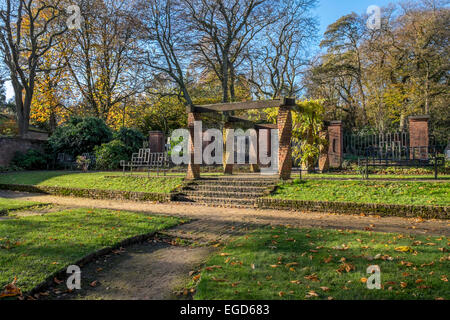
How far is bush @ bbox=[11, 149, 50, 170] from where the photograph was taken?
2028 centimetres

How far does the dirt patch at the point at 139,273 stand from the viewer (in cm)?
341

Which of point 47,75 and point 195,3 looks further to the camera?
point 47,75

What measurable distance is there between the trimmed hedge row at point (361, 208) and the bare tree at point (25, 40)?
19160mm

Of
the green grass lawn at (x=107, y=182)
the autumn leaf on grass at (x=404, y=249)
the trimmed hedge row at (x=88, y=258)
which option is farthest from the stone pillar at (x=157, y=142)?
the autumn leaf on grass at (x=404, y=249)

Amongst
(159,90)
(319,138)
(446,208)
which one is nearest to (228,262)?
(446,208)

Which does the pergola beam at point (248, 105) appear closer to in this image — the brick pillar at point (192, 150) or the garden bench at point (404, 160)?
the brick pillar at point (192, 150)

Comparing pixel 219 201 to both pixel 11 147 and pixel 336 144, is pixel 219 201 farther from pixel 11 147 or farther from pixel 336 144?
pixel 11 147

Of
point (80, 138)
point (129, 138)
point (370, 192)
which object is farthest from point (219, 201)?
point (80, 138)

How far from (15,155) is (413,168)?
23229 mm

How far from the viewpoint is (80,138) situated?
67.5ft

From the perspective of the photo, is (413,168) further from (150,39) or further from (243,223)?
(150,39)

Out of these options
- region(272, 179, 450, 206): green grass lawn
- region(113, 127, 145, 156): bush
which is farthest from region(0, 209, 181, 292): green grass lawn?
region(113, 127, 145, 156): bush

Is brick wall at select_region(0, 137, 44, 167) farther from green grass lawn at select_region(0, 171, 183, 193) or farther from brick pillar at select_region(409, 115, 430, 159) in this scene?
brick pillar at select_region(409, 115, 430, 159)

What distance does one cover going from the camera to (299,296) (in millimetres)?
3008
